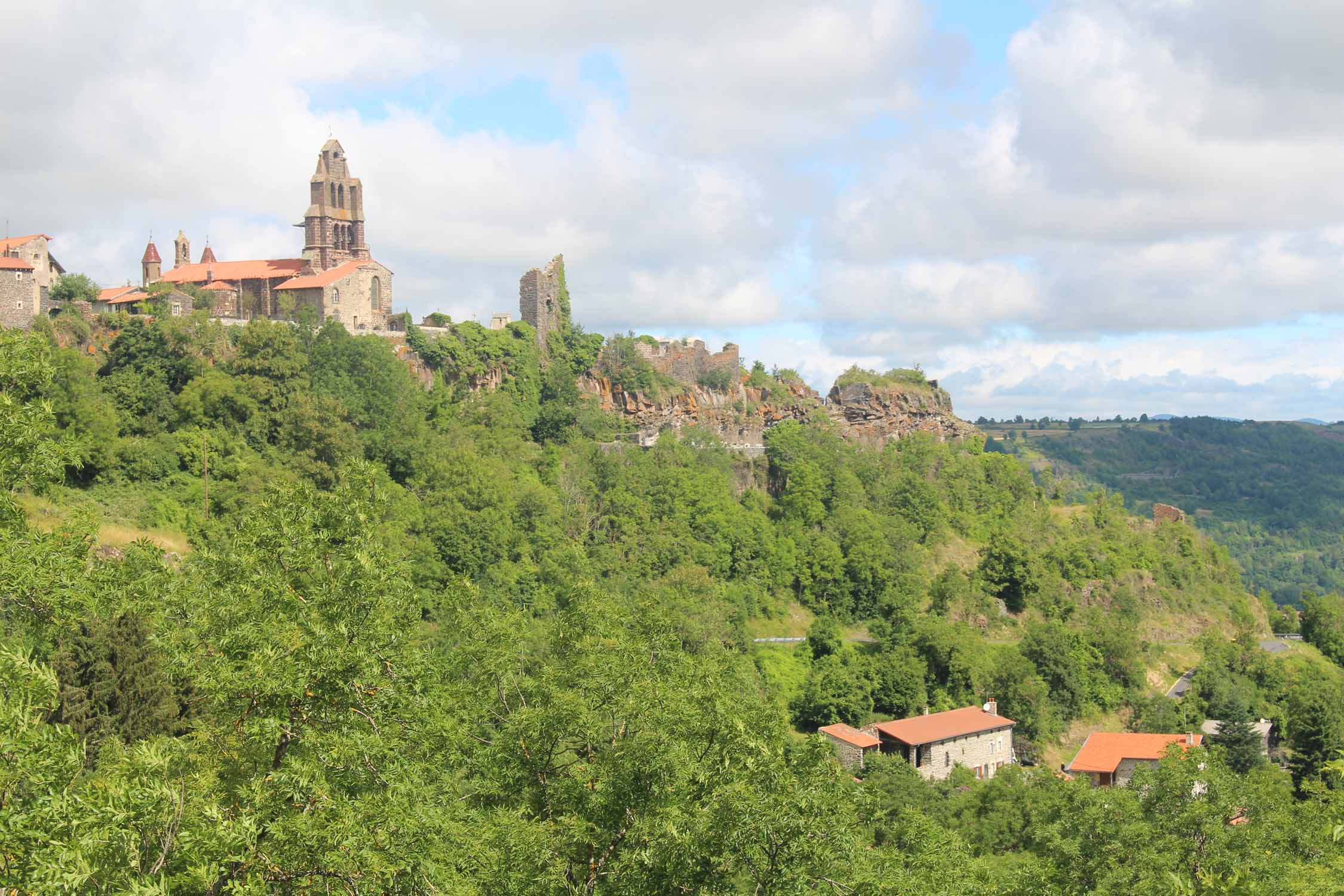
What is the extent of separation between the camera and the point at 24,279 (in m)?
41.6

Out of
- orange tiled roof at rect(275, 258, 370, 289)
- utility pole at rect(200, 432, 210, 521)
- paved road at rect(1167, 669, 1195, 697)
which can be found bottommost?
paved road at rect(1167, 669, 1195, 697)

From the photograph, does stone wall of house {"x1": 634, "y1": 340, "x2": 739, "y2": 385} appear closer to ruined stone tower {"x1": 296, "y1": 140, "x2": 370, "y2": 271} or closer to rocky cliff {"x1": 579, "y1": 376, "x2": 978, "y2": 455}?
rocky cliff {"x1": 579, "y1": 376, "x2": 978, "y2": 455}

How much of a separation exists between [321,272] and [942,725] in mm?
32541

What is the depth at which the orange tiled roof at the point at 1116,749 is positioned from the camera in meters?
40.8

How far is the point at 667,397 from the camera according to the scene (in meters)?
57.4

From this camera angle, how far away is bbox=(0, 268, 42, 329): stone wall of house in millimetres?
41000

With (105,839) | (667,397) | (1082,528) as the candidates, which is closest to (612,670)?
(105,839)

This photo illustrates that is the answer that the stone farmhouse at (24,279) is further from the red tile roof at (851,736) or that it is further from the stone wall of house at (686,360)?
the red tile roof at (851,736)

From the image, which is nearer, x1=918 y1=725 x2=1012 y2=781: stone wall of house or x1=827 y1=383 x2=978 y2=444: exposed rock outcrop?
x1=918 y1=725 x2=1012 y2=781: stone wall of house

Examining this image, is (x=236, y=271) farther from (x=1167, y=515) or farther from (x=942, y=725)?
(x=1167, y=515)

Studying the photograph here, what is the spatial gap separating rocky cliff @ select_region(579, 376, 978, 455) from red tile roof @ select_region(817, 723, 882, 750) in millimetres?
19147

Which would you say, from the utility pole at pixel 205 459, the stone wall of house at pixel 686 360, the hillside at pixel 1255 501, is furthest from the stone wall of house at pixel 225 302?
the hillside at pixel 1255 501

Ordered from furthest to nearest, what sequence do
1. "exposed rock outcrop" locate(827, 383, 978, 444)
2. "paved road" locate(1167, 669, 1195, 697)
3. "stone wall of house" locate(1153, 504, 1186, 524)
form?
"stone wall of house" locate(1153, 504, 1186, 524) < "exposed rock outcrop" locate(827, 383, 978, 444) < "paved road" locate(1167, 669, 1195, 697)

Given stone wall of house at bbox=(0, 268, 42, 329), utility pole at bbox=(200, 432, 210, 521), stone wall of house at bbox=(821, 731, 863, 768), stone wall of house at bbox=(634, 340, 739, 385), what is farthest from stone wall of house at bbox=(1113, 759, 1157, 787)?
stone wall of house at bbox=(0, 268, 42, 329)
